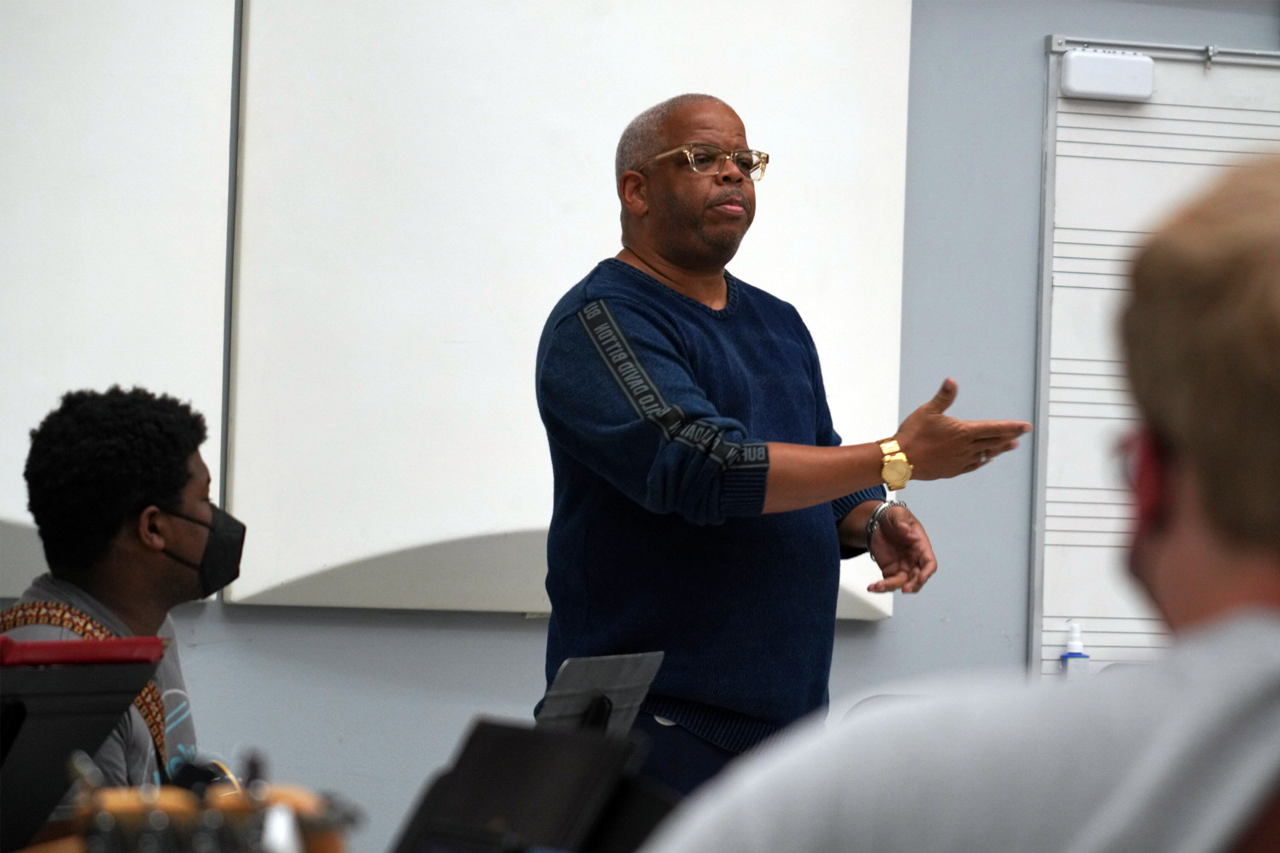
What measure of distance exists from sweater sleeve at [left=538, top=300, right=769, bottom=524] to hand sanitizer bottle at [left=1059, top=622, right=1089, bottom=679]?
160cm

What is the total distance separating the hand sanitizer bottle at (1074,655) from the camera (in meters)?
3.04

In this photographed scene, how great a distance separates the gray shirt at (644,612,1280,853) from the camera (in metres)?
0.50

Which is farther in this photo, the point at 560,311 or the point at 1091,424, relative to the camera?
the point at 1091,424

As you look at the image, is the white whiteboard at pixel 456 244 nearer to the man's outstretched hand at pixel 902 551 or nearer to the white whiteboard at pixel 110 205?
the white whiteboard at pixel 110 205

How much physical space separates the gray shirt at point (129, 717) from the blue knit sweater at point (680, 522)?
0.56 m

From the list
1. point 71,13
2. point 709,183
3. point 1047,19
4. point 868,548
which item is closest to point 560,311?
point 709,183

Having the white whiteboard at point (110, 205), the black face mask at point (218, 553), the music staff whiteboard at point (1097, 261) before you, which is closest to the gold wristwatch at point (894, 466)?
the black face mask at point (218, 553)

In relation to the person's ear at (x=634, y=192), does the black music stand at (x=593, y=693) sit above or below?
below

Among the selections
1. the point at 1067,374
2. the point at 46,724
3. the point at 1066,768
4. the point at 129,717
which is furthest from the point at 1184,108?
the point at 1066,768

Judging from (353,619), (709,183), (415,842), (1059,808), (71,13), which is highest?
(71,13)

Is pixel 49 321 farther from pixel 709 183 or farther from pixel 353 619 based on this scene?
pixel 709 183

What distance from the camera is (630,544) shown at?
1.81 m

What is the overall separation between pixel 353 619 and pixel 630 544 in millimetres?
1284

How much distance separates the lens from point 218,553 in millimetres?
1947
